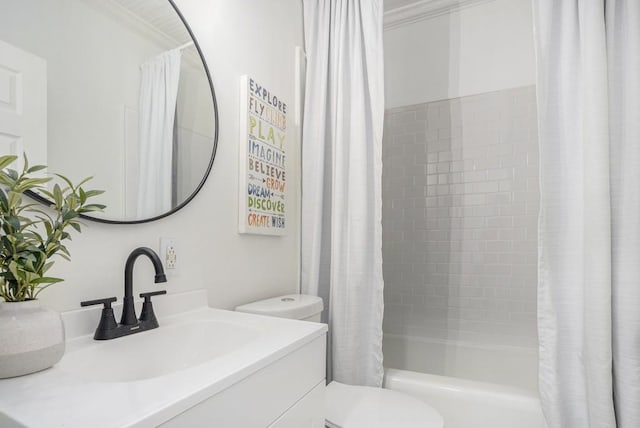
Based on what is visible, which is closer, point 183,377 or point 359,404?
point 183,377

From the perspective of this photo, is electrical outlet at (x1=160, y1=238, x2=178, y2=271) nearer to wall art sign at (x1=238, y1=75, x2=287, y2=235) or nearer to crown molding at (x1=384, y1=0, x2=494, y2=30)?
wall art sign at (x1=238, y1=75, x2=287, y2=235)

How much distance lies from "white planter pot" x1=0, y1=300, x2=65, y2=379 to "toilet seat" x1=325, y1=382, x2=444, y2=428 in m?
0.89

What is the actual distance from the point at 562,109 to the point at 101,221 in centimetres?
168

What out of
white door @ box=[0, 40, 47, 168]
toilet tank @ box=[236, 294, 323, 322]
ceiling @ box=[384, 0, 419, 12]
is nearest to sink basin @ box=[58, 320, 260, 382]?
toilet tank @ box=[236, 294, 323, 322]

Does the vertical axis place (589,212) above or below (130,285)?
above

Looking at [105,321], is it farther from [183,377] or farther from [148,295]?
[183,377]

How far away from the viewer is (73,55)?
0.87m

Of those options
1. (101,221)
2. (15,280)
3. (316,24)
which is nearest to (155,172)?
(101,221)

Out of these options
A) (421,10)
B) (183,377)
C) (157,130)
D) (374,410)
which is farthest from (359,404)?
(421,10)

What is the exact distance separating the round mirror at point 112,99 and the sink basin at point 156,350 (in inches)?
12.6

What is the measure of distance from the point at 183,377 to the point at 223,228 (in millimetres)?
782

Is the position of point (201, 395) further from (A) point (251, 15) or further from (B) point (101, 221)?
(A) point (251, 15)

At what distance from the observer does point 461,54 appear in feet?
7.77

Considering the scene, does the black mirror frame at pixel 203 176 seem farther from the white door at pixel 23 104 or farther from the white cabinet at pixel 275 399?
the white cabinet at pixel 275 399
